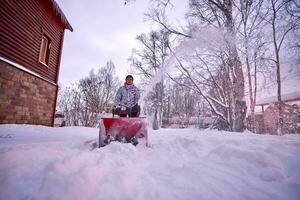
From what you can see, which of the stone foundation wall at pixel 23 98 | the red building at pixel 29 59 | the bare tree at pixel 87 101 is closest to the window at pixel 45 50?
the red building at pixel 29 59

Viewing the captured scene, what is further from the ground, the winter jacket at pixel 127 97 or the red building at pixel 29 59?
the red building at pixel 29 59

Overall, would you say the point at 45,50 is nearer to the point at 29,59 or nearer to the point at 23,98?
the point at 29,59

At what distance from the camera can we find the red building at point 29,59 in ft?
19.6

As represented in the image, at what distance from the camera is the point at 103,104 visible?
20.5m

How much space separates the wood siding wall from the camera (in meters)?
6.11

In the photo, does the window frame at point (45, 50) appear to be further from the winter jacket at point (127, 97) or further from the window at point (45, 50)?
the winter jacket at point (127, 97)

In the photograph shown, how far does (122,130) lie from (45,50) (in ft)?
24.1

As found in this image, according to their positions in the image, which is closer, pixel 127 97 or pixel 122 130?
pixel 122 130

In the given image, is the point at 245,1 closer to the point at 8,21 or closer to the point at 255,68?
the point at 255,68

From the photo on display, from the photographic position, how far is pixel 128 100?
4.38 metres

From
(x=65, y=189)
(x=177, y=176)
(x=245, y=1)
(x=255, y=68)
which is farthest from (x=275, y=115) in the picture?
(x=65, y=189)

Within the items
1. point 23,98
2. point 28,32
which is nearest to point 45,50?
point 28,32

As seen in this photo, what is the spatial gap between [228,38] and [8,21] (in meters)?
7.84

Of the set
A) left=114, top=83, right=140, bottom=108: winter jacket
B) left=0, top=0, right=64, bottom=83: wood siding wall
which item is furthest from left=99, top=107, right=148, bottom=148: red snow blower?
left=0, top=0, right=64, bottom=83: wood siding wall
